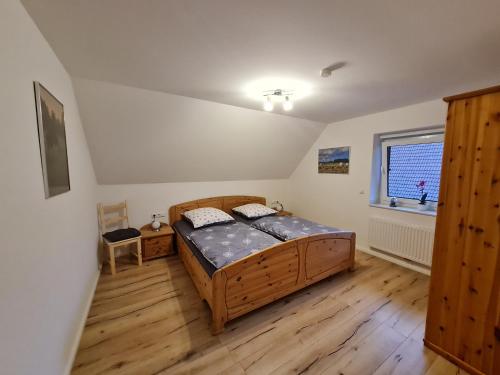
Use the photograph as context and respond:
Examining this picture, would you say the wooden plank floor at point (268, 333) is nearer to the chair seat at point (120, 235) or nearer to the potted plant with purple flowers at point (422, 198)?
the chair seat at point (120, 235)

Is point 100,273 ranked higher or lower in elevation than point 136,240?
lower

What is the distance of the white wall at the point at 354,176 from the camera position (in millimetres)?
2680

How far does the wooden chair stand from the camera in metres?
2.66

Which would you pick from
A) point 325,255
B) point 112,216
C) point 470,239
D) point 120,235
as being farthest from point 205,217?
point 470,239

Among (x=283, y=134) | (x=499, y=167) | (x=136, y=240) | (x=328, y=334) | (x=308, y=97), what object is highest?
(x=308, y=97)

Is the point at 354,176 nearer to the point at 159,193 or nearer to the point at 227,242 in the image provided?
the point at 227,242

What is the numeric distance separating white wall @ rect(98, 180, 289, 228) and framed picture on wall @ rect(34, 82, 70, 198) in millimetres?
1558

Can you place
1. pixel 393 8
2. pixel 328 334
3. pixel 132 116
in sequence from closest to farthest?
pixel 393 8 → pixel 328 334 → pixel 132 116

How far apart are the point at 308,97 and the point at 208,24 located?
1524 millimetres

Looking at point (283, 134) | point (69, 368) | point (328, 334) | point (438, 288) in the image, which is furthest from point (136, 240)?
point (438, 288)

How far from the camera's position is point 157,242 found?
311cm

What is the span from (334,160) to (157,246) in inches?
129

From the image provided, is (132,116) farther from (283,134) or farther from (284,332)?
(284,332)

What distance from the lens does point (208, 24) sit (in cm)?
121
